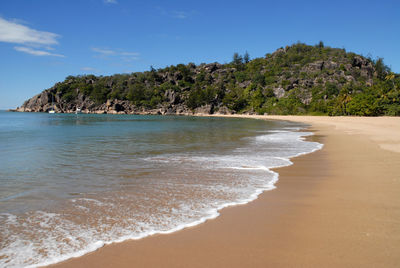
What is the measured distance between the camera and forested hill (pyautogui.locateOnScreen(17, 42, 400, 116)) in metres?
101

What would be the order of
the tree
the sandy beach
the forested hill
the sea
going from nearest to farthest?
the sandy beach < the sea < the forested hill < the tree

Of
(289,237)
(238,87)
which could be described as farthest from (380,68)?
(289,237)

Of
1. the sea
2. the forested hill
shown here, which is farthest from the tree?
the sea

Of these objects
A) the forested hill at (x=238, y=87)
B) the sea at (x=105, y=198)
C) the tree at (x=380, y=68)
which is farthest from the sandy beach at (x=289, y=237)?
the tree at (x=380, y=68)

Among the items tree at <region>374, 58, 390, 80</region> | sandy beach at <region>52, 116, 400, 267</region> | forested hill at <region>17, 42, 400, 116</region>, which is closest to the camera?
sandy beach at <region>52, 116, 400, 267</region>

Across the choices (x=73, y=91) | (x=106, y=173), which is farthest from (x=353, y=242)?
(x=73, y=91)

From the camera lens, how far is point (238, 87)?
133 m

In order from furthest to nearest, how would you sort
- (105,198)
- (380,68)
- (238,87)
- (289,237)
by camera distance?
1. (238,87)
2. (380,68)
3. (105,198)
4. (289,237)

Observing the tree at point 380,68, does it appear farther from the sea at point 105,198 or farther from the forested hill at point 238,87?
the sea at point 105,198

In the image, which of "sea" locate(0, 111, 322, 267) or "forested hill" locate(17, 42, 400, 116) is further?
"forested hill" locate(17, 42, 400, 116)

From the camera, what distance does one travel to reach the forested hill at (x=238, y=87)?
101 m

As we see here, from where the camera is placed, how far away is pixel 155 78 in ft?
517

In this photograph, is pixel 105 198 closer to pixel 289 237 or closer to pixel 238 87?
pixel 289 237

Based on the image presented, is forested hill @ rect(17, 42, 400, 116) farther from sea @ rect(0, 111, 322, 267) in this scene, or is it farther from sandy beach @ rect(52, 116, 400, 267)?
sandy beach @ rect(52, 116, 400, 267)
